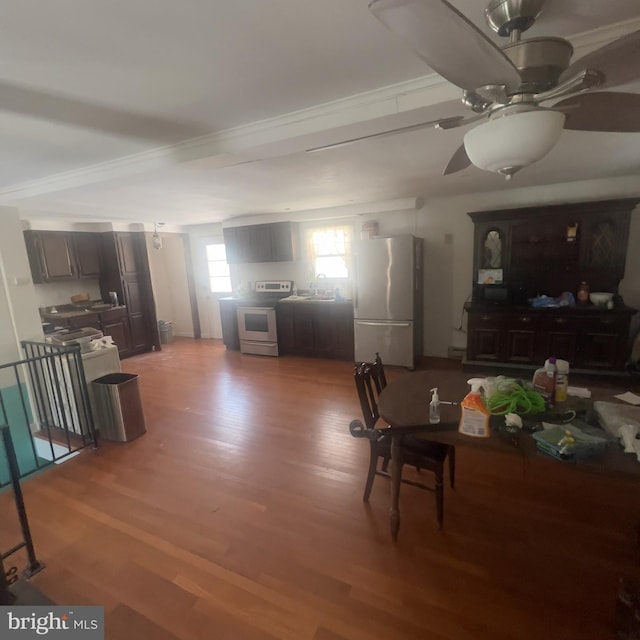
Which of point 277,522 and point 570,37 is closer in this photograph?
point 570,37

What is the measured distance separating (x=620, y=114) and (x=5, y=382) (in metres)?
4.64

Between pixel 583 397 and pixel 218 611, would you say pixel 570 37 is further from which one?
pixel 218 611

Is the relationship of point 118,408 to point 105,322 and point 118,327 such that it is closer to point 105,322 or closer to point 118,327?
point 105,322

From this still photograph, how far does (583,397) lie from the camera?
187 cm

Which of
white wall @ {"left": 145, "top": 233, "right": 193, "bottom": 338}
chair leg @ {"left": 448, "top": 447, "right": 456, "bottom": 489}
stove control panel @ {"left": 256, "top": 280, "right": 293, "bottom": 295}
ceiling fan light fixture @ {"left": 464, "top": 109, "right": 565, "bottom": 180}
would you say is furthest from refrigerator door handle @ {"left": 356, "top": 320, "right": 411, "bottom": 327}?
white wall @ {"left": 145, "top": 233, "right": 193, "bottom": 338}

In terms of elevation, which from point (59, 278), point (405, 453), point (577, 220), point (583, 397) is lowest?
point (405, 453)

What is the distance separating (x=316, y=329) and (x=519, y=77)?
14.6 feet

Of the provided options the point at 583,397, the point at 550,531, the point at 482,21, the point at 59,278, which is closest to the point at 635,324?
the point at 583,397

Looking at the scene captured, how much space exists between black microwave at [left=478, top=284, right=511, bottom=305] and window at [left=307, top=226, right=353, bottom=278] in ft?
6.56

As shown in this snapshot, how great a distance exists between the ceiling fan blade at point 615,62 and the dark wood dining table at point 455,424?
1313 millimetres

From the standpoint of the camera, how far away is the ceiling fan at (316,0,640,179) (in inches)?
31.5

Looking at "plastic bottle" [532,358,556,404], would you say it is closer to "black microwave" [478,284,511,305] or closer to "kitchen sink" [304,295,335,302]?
"black microwave" [478,284,511,305]

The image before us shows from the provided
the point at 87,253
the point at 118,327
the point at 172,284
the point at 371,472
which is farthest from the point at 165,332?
the point at 371,472

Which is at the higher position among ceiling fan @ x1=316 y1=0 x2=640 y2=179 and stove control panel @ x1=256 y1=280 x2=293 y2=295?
ceiling fan @ x1=316 y1=0 x2=640 y2=179
